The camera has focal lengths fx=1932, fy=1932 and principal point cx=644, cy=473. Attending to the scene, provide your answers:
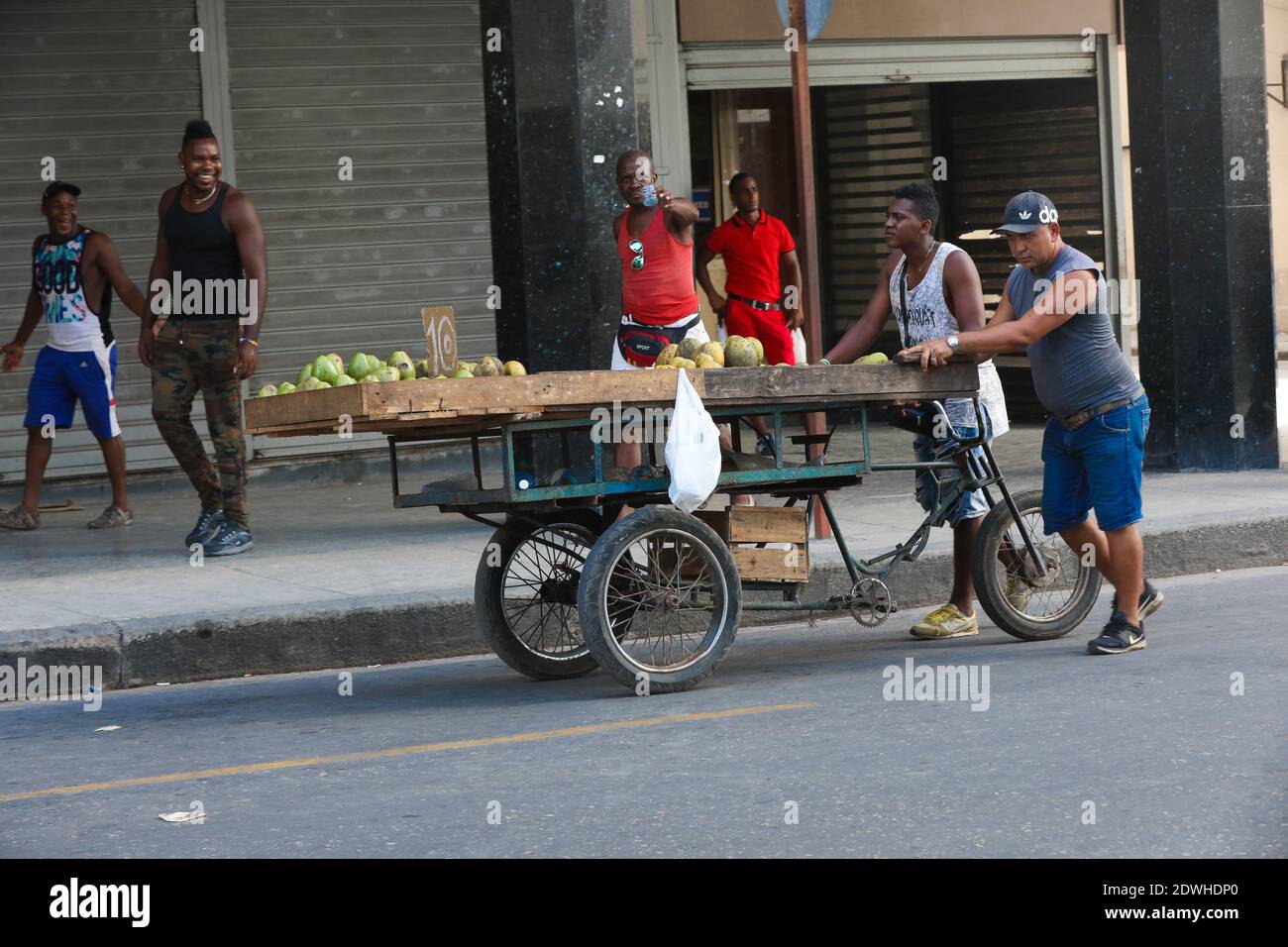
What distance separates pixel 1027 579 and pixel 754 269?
511 cm

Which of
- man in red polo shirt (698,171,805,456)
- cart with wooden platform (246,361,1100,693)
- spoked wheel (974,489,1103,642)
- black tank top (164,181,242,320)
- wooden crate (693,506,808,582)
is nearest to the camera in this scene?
cart with wooden platform (246,361,1100,693)

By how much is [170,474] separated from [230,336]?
3.41 m

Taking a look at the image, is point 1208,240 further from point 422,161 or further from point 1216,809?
point 1216,809

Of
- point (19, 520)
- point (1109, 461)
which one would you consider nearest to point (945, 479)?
point (1109, 461)

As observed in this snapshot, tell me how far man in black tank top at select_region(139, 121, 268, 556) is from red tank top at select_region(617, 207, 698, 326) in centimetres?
178

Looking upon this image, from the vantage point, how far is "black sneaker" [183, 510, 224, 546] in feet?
31.9

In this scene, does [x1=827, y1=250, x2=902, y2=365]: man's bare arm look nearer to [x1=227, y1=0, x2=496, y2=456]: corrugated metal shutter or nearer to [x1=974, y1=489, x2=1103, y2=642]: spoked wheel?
[x1=974, y1=489, x2=1103, y2=642]: spoked wheel

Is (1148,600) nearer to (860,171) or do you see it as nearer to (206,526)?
(206,526)

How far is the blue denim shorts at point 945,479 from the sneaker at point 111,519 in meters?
5.23

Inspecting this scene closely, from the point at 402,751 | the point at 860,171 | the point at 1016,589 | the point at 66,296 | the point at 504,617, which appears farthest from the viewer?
the point at 860,171

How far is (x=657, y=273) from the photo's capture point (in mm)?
9328

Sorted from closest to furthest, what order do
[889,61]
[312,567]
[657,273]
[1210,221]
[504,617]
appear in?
1. [504,617]
2. [312,567]
3. [657,273]
4. [1210,221]
5. [889,61]

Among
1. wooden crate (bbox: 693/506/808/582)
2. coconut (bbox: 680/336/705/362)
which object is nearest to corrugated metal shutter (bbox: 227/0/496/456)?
coconut (bbox: 680/336/705/362)

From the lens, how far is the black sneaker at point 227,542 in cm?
964
